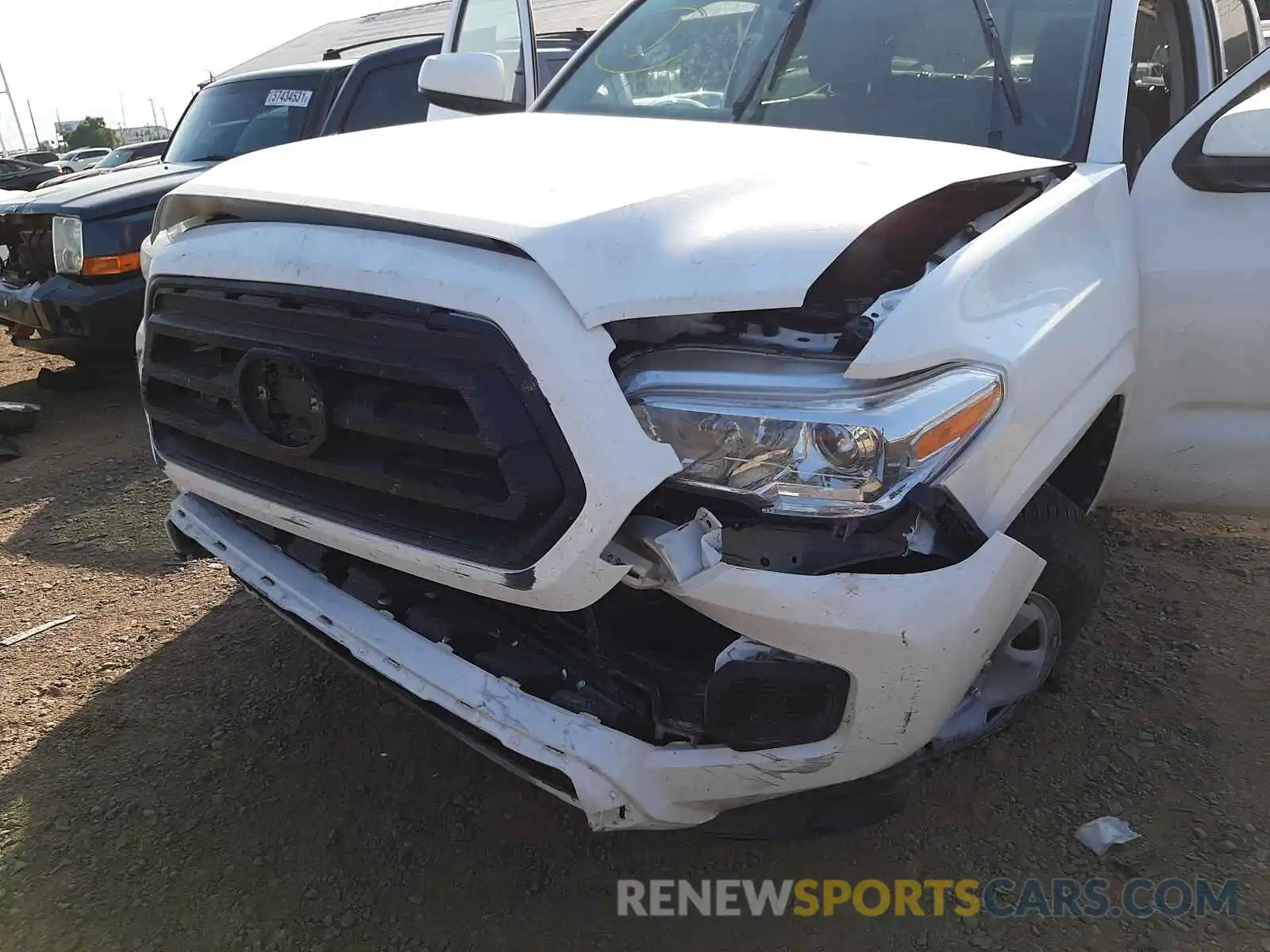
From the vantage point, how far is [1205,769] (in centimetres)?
247

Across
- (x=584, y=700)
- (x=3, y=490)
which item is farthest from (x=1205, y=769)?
(x=3, y=490)

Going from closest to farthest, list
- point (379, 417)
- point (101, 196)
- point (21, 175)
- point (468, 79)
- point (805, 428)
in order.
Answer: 1. point (805, 428)
2. point (379, 417)
3. point (468, 79)
4. point (101, 196)
5. point (21, 175)

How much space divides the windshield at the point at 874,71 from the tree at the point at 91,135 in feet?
162

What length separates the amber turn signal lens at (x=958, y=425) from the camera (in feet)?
5.29

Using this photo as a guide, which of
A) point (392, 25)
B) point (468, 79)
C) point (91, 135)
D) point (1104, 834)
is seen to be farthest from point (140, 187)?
point (91, 135)

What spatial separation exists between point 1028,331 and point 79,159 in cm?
2743

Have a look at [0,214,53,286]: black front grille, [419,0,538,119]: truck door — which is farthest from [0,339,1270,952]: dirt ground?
[0,214,53,286]: black front grille

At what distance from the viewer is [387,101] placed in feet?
20.2

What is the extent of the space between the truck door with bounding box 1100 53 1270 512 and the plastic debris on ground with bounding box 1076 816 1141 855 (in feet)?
2.88

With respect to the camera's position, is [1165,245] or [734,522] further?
[1165,245]

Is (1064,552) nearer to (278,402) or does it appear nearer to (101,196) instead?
(278,402)

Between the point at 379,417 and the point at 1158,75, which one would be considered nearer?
the point at 379,417

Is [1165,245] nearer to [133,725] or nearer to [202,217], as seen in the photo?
[202,217]

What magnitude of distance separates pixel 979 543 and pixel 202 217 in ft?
5.92
